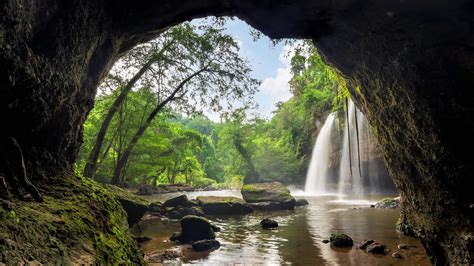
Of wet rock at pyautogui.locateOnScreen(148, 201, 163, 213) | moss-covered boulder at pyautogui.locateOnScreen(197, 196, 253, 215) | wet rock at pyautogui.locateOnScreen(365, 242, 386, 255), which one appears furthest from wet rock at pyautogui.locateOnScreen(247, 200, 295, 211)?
wet rock at pyautogui.locateOnScreen(365, 242, 386, 255)

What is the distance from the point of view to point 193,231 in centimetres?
1146

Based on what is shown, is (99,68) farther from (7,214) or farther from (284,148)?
(284,148)

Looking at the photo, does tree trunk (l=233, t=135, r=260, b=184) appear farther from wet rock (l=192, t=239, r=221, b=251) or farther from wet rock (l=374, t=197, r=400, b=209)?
wet rock (l=192, t=239, r=221, b=251)

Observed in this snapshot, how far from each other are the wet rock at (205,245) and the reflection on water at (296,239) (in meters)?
0.28

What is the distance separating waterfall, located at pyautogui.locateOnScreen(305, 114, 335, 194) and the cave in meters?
28.8

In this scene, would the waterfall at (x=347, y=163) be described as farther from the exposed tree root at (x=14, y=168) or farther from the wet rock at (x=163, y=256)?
the exposed tree root at (x=14, y=168)

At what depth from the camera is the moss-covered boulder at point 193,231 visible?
1130 centimetres

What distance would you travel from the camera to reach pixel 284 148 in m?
45.6

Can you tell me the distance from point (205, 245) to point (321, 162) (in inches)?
1137

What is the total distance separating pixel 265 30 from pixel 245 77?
32.9ft

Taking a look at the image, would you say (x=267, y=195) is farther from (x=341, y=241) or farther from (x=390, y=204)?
(x=341, y=241)

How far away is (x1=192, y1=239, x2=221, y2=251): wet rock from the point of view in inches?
399

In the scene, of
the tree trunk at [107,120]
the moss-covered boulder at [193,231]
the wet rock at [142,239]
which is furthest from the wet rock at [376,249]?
the tree trunk at [107,120]

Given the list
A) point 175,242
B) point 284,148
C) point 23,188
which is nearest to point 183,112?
point 175,242
